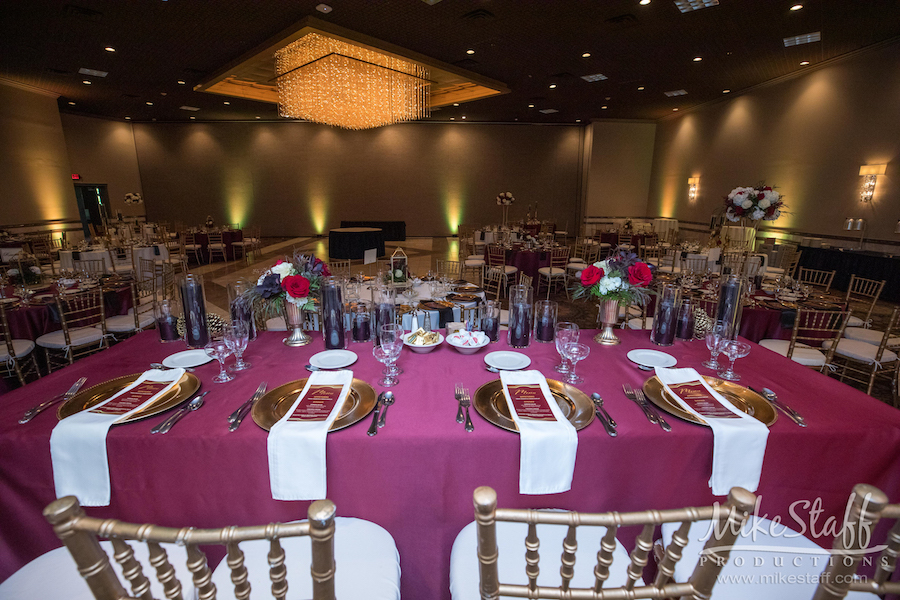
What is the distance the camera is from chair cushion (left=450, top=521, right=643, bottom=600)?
1.10 metres

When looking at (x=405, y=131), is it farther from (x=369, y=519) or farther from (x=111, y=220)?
(x=369, y=519)

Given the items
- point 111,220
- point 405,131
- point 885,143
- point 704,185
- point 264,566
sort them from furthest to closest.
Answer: point 405,131 → point 111,220 → point 704,185 → point 885,143 → point 264,566

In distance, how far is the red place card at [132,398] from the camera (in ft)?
4.35

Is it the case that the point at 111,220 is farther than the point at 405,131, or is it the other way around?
the point at 405,131

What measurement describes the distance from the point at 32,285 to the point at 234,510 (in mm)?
4330

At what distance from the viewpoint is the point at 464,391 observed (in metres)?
1.49

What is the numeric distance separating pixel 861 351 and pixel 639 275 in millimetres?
2617

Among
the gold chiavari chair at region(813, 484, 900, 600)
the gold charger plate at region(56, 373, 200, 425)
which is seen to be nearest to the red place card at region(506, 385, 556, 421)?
the gold chiavari chair at region(813, 484, 900, 600)

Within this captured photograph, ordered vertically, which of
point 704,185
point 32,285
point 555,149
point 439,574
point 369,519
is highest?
point 555,149

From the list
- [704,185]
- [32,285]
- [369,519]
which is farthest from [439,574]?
[704,185]

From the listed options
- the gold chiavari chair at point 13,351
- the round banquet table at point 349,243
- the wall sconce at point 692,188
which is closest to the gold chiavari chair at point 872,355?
the gold chiavari chair at point 13,351

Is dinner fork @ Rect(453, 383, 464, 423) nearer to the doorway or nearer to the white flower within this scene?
the white flower

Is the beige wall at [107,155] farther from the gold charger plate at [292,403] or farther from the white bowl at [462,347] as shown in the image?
the white bowl at [462,347]

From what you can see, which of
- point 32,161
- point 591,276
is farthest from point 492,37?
point 32,161
